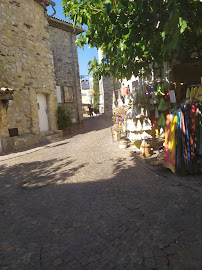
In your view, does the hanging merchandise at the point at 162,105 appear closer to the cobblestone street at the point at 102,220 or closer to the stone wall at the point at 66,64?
the cobblestone street at the point at 102,220

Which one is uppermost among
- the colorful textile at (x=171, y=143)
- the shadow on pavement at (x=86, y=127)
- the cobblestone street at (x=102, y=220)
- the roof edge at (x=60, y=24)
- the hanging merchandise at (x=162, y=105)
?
the roof edge at (x=60, y=24)

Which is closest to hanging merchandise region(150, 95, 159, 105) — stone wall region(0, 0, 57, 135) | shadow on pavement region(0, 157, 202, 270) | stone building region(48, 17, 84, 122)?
shadow on pavement region(0, 157, 202, 270)

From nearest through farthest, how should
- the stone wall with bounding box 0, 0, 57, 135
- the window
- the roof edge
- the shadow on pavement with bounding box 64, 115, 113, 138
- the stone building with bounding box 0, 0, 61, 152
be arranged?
the stone building with bounding box 0, 0, 61, 152, the stone wall with bounding box 0, 0, 57, 135, the shadow on pavement with bounding box 64, 115, 113, 138, the roof edge, the window

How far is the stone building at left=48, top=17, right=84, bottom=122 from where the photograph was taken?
15891mm

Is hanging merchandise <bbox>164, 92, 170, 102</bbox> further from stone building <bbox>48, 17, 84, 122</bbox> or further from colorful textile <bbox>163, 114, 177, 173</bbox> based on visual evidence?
stone building <bbox>48, 17, 84, 122</bbox>

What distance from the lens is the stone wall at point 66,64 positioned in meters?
16.0

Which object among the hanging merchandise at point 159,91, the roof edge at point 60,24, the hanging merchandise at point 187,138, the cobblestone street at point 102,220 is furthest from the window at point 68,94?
the hanging merchandise at point 187,138

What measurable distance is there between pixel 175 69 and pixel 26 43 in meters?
8.71

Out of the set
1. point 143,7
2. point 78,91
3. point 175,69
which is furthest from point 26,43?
point 143,7

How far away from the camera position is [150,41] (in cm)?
407

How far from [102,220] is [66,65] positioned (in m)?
15.8

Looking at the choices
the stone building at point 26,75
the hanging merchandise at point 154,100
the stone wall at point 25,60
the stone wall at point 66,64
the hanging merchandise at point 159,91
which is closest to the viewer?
the hanging merchandise at point 159,91

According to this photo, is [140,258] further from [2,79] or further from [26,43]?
[26,43]

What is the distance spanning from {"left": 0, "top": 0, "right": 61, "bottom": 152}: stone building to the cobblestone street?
17.3 ft
